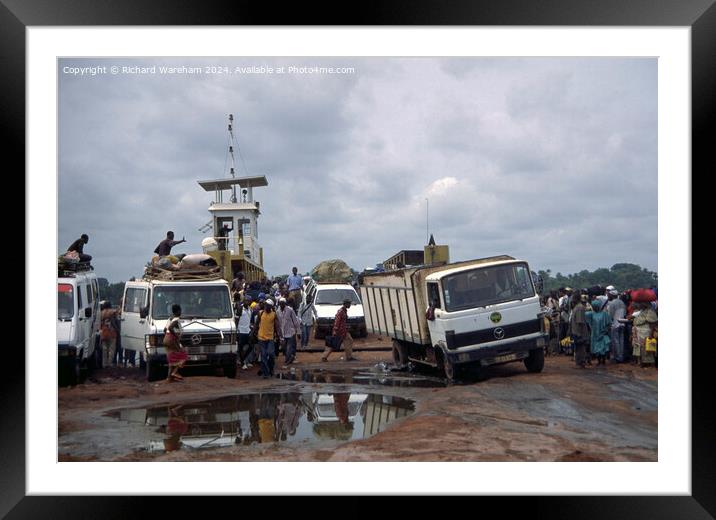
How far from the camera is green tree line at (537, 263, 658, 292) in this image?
11.1 metres

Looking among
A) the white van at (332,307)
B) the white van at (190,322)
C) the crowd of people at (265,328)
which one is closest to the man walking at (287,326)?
the crowd of people at (265,328)

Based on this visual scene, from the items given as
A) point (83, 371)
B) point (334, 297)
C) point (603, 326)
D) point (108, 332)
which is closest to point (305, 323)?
point (334, 297)

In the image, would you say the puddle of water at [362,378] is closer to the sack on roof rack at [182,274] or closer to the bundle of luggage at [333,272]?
the sack on roof rack at [182,274]

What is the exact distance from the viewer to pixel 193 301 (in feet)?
44.1

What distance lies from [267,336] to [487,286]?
14.4 feet

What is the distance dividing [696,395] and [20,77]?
949 centimetres

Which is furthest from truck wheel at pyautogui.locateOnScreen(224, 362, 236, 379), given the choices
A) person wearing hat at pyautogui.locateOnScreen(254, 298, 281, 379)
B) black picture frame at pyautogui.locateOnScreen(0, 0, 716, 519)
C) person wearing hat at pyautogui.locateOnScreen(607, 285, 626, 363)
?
person wearing hat at pyautogui.locateOnScreen(607, 285, 626, 363)

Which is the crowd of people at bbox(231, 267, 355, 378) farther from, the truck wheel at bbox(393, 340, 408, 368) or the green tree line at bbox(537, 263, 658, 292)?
the green tree line at bbox(537, 263, 658, 292)

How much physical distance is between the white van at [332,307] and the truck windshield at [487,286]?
7181 mm
